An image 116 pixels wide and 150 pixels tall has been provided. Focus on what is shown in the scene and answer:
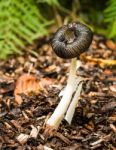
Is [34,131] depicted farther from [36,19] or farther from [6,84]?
[36,19]

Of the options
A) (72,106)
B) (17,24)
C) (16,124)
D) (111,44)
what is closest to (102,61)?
(111,44)

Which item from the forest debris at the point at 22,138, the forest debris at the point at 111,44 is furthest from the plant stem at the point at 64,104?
the forest debris at the point at 111,44

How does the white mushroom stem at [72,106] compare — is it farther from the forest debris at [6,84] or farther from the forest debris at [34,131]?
the forest debris at [6,84]

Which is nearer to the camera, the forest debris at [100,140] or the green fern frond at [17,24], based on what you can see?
the forest debris at [100,140]

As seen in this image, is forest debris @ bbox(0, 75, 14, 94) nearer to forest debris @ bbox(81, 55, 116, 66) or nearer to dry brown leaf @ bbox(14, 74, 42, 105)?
dry brown leaf @ bbox(14, 74, 42, 105)

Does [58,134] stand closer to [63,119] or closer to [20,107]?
[63,119]

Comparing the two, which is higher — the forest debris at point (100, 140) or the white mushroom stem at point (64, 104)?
the white mushroom stem at point (64, 104)
